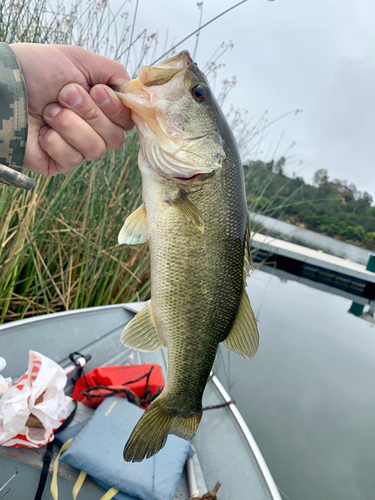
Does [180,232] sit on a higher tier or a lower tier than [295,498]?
higher

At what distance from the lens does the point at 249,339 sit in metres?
1.20

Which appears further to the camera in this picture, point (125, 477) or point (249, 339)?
point (125, 477)

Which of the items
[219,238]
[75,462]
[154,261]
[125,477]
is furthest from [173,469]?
Result: [219,238]

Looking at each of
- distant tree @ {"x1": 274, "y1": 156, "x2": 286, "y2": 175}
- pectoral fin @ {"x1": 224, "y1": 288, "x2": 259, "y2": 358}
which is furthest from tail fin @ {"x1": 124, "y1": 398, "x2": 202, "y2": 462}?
distant tree @ {"x1": 274, "y1": 156, "x2": 286, "y2": 175}

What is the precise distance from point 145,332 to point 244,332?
37 centimetres

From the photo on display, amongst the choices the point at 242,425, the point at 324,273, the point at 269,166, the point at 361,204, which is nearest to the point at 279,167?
the point at 269,166

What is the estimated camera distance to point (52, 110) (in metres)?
1.11

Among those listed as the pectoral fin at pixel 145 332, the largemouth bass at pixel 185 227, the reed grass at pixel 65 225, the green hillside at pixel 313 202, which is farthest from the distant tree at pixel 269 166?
the pectoral fin at pixel 145 332

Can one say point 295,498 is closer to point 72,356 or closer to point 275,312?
point 72,356

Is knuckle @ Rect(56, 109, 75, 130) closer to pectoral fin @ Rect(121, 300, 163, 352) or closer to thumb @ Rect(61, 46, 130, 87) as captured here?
thumb @ Rect(61, 46, 130, 87)

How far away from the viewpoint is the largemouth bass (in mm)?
1108

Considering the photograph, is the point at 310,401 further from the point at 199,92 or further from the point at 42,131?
the point at 42,131

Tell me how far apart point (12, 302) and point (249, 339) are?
A: 2.42 meters

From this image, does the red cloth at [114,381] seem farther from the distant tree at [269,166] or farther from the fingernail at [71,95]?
the distant tree at [269,166]
